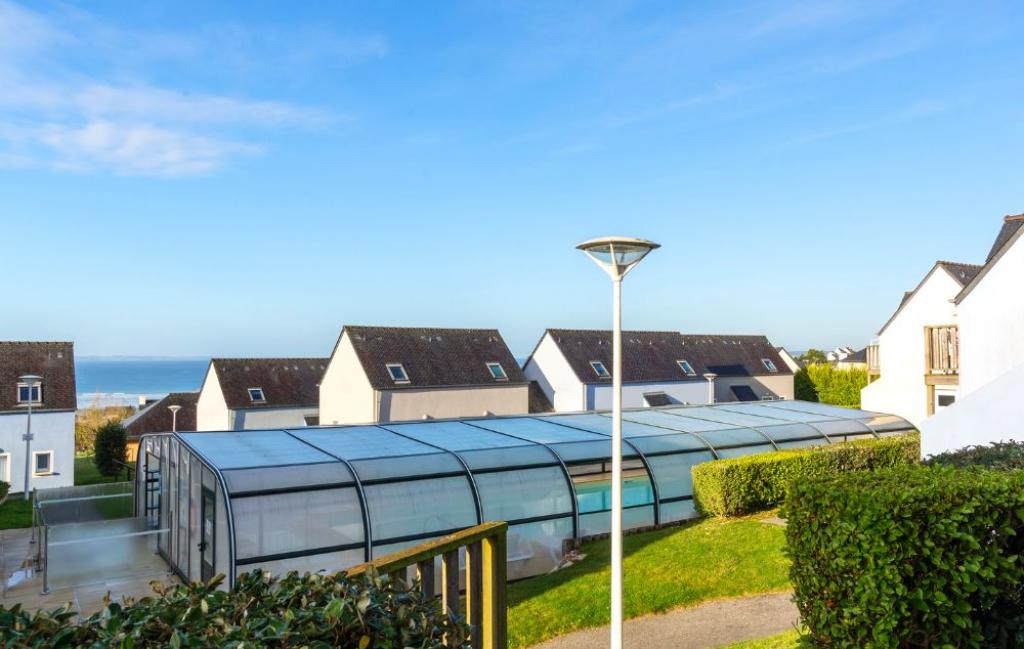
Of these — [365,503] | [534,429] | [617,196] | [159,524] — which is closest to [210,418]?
[159,524]

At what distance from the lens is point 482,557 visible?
468 cm

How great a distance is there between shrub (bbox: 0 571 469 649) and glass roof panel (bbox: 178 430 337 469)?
10.3 meters

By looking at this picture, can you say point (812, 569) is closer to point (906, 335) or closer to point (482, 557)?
point (482, 557)

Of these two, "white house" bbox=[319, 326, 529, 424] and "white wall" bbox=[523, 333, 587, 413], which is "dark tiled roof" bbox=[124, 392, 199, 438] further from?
"white wall" bbox=[523, 333, 587, 413]

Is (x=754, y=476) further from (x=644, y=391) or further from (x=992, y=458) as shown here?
(x=644, y=391)

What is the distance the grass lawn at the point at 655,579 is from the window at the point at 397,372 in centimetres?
2218

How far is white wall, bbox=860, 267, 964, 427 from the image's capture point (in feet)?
93.1

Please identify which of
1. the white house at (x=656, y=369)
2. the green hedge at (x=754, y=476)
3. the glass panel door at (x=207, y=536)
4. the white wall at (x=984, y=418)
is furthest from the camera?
the white house at (x=656, y=369)

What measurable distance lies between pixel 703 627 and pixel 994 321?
1279 centimetres

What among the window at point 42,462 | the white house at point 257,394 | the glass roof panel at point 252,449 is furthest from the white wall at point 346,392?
the glass roof panel at point 252,449

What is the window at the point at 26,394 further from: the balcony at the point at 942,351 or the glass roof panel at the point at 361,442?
the balcony at the point at 942,351

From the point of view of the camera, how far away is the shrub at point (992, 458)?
8031 millimetres

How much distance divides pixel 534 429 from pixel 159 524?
9650 mm

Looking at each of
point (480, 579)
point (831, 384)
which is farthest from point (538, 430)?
point (831, 384)
